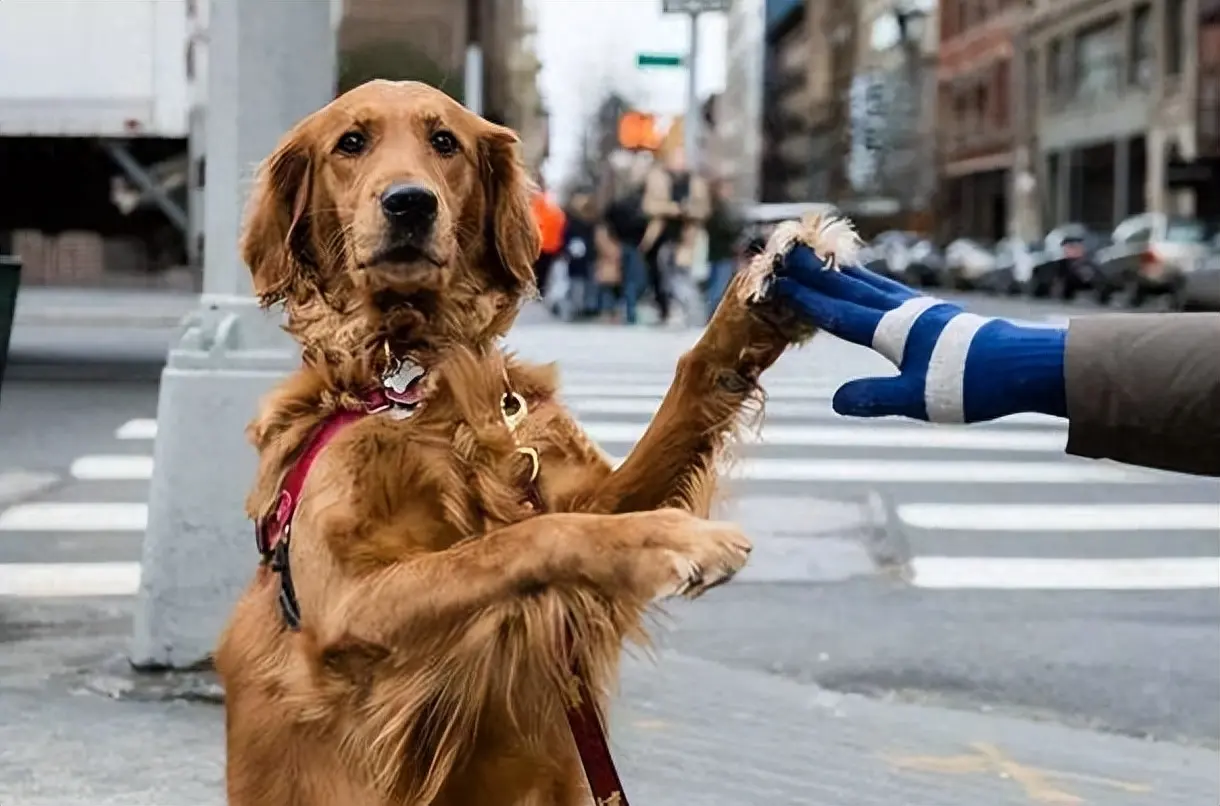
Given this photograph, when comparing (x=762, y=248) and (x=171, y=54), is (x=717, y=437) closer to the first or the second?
(x=762, y=248)

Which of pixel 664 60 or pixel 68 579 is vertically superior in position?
pixel 664 60

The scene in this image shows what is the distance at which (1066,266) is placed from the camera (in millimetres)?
34438

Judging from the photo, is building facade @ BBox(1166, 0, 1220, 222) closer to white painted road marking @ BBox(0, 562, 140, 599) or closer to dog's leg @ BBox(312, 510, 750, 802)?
white painted road marking @ BBox(0, 562, 140, 599)

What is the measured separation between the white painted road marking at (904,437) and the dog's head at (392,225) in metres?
6.90

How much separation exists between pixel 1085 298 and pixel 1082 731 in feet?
102

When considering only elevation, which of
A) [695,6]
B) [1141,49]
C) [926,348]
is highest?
[1141,49]

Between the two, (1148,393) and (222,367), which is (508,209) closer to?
(1148,393)

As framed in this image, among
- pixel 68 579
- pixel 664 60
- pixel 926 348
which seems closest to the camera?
pixel 926 348

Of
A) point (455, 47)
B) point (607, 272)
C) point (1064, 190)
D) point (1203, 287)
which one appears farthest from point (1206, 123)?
point (607, 272)

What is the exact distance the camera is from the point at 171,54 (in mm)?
11406

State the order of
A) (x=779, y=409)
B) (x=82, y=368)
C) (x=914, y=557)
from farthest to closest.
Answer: (x=82, y=368), (x=779, y=409), (x=914, y=557)

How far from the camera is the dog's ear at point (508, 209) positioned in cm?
293

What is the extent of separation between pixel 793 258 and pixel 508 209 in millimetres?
600

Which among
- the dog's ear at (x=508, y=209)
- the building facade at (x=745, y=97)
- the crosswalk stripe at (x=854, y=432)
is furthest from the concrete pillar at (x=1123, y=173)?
the dog's ear at (x=508, y=209)
